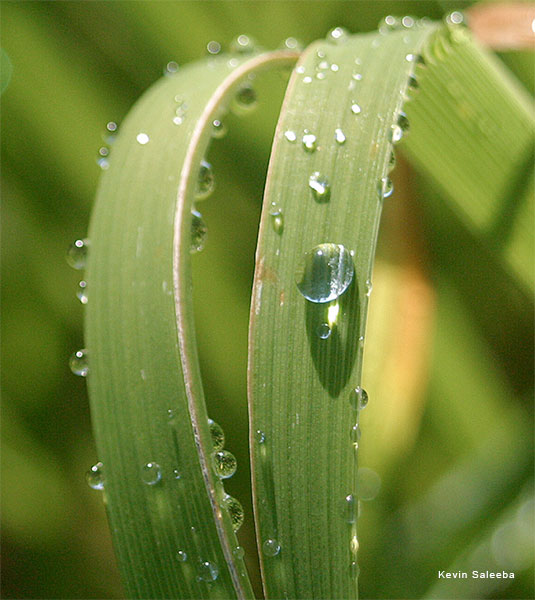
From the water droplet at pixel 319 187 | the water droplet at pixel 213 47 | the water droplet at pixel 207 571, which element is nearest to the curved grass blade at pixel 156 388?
the water droplet at pixel 207 571

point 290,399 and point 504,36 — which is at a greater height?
point 504,36

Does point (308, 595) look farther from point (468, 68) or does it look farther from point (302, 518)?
point (468, 68)

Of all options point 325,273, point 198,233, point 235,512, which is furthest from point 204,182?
point 235,512

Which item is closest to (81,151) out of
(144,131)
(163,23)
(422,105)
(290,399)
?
(163,23)

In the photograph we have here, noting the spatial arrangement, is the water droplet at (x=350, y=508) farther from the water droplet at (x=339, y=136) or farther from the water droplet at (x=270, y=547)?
the water droplet at (x=339, y=136)

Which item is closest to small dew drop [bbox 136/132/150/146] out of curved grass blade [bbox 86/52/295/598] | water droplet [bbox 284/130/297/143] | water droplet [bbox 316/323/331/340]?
curved grass blade [bbox 86/52/295/598]
